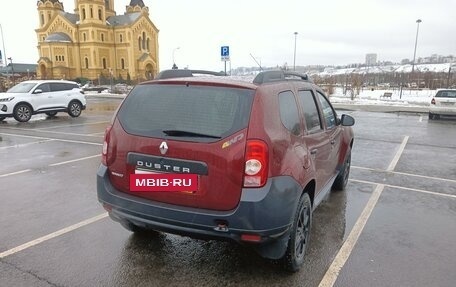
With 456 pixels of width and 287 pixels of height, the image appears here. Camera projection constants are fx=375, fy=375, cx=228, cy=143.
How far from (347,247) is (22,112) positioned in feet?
50.0

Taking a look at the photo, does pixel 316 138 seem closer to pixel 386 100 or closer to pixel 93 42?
pixel 386 100

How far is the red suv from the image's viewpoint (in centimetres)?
296

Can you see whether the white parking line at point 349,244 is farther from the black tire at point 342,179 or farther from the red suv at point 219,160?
the black tire at point 342,179

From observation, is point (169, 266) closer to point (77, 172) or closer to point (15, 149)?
point (77, 172)

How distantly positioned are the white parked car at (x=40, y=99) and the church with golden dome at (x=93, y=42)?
55182 mm

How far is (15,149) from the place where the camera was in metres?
9.52

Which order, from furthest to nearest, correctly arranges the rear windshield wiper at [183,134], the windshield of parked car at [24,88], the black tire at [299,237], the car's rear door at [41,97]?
the windshield of parked car at [24,88] → the car's rear door at [41,97] → the black tire at [299,237] → the rear windshield wiper at [183,134]

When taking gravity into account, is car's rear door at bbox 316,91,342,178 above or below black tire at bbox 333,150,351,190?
above

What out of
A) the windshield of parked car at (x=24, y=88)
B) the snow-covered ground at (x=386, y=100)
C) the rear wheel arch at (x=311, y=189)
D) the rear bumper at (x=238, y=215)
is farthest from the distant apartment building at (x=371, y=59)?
the rear bumper at (x=238, y=215)

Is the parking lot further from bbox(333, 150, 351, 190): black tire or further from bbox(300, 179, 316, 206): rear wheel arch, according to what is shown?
bbox(300, 179, 316, 206): rear wheel arch

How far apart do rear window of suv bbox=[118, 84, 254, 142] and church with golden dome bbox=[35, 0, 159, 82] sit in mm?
70314

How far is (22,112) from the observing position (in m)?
15.5

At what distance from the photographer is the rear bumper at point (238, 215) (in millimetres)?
2947

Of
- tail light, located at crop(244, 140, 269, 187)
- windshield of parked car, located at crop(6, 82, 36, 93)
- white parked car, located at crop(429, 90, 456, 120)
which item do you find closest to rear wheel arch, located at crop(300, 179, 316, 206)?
tail light, located at crop(244, 140, 269, 187)
